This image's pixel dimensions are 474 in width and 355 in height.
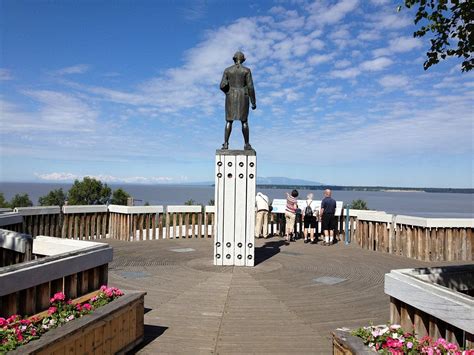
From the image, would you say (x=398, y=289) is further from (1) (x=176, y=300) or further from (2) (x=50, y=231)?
(2) (x=50, y=231)

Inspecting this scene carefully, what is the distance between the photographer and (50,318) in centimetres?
328

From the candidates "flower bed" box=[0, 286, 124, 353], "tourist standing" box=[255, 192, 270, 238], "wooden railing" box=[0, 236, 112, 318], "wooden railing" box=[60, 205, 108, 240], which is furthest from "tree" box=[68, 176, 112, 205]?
"flower bed" box=[0, 286, 124, 353]

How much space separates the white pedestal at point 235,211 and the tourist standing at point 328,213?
13.3 feet

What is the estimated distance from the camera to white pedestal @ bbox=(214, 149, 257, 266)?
874 cm

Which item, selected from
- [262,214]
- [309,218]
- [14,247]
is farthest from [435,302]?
[262,214]

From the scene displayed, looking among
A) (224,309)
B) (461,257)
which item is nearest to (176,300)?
(224,309)

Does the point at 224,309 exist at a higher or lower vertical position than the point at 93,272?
lower

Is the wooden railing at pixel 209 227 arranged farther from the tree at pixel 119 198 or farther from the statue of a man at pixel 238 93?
the tree at pixel 119 198

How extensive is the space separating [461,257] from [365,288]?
184 inches

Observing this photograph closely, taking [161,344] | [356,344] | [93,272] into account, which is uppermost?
[93,272]

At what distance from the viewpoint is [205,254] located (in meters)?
10.1

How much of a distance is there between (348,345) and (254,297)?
3.10m

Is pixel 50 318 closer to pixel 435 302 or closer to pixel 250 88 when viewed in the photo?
pixel 435 302

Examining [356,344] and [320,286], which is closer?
[356,344]
